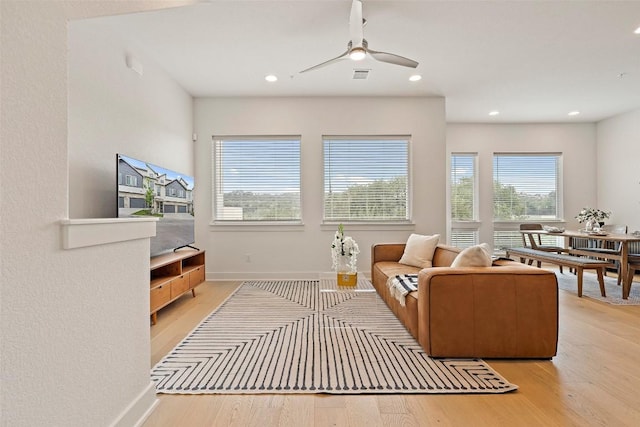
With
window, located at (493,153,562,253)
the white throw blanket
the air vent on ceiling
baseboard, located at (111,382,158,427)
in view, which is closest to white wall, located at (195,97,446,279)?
the air vent on ceiling

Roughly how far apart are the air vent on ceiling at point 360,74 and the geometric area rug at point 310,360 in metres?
2.90

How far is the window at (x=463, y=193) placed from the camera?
6848mm

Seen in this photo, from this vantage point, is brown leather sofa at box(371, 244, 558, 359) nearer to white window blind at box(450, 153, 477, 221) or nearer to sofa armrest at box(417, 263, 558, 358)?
sofa armrest at box(417, 263, 558, 358)

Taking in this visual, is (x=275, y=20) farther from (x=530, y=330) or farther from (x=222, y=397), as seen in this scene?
(x=530, y=330)

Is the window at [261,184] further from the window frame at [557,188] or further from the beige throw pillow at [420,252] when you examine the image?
the window frame at [557,188]

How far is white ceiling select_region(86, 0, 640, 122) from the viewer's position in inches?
118

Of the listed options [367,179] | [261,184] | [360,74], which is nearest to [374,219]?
[367,179]

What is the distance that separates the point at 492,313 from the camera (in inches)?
91.5

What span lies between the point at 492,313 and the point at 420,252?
5.64ft

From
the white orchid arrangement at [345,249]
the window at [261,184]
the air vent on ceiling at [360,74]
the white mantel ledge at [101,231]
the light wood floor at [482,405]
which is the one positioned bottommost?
the light wood floor at [482,405]

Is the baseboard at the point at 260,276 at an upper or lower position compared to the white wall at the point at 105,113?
lower

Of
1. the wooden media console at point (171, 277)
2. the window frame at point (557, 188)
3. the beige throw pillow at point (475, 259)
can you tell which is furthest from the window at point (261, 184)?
the window frame at point (557, 188)

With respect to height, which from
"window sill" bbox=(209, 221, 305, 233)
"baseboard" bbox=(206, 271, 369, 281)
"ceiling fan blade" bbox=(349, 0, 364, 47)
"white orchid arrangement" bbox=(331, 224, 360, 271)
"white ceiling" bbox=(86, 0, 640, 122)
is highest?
"white ceiling" bbox=(86, 0, 640, 122)

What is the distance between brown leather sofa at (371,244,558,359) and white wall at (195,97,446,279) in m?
2.93
